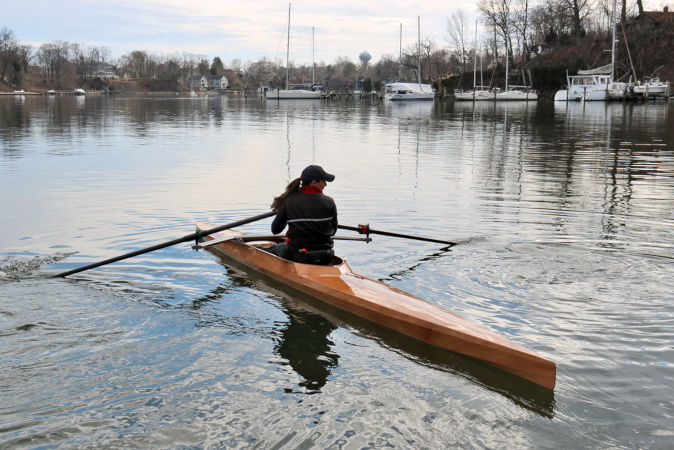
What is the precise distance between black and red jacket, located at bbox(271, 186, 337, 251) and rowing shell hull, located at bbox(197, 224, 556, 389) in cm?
33

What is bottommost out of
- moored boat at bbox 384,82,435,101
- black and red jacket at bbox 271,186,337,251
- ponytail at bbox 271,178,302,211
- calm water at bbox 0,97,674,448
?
calm water at bbox 0,97,674,448

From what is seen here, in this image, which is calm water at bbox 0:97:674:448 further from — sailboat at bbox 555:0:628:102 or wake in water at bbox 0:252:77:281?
sailboat at bbox 555:0:628:102

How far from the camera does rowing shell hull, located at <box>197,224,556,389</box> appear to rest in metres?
5.80

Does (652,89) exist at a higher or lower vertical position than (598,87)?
lower

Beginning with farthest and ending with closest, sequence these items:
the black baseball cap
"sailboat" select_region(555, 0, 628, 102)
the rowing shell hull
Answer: "sailboat" select_region(555, 0, 628, 102) < the black baseball cap < the rowing shell hull

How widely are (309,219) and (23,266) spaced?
4.72 m

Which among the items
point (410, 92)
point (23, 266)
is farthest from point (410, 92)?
point (23, 266)

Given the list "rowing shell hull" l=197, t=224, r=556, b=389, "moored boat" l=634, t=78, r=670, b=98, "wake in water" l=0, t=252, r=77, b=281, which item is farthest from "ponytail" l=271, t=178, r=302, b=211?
"moored boat" l=634, t=78, r=670, b=98

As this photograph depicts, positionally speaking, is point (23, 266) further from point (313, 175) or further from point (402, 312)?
point (402, 312)

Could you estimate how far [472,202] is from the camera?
1449 centimetres

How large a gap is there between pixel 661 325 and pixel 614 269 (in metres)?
2.21

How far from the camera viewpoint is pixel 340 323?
740cm

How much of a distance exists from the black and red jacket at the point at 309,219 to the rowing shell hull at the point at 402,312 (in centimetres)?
33

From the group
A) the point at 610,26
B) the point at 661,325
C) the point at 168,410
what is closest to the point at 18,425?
the point at 168,410
